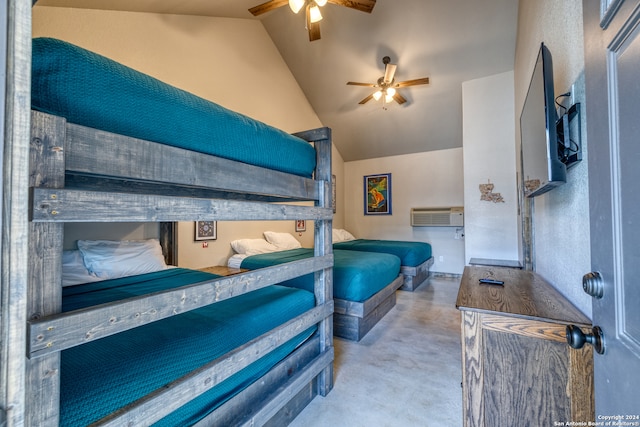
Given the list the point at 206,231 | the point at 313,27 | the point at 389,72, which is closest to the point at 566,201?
the point at 313,27

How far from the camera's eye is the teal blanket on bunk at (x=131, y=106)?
2.39ft

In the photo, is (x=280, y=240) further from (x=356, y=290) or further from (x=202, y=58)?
(x=202, y=58)

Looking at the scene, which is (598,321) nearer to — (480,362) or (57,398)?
(480,362)

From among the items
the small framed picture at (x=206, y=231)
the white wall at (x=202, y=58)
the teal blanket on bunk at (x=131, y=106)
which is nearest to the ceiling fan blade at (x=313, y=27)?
the white wall at (x=202, y=58)

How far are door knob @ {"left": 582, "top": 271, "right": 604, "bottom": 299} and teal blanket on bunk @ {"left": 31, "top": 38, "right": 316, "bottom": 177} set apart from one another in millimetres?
1296

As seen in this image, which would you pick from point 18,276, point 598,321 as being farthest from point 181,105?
point 598,321

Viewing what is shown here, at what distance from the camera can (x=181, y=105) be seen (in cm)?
101

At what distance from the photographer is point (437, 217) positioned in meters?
5.45

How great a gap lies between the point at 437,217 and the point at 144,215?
18.0 ft

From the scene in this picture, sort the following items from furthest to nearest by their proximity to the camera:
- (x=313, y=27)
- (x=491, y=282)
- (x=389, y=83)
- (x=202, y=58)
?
(x=389, y=83), (x=202, y=58), (x=313, y=27), (x=491, y=282)

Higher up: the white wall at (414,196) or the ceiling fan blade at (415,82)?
the ceiling fan blade at (415,82)

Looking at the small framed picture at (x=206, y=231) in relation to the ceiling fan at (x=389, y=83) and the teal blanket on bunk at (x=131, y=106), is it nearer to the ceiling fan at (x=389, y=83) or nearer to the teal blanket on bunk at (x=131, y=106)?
the teal blanket on bunk at (x=131, y=106)

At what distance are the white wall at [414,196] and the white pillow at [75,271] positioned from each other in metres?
5.34

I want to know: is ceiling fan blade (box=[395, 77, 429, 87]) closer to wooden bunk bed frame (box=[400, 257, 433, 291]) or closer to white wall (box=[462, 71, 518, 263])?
white wall (box=[462, 71, 518, 263])
